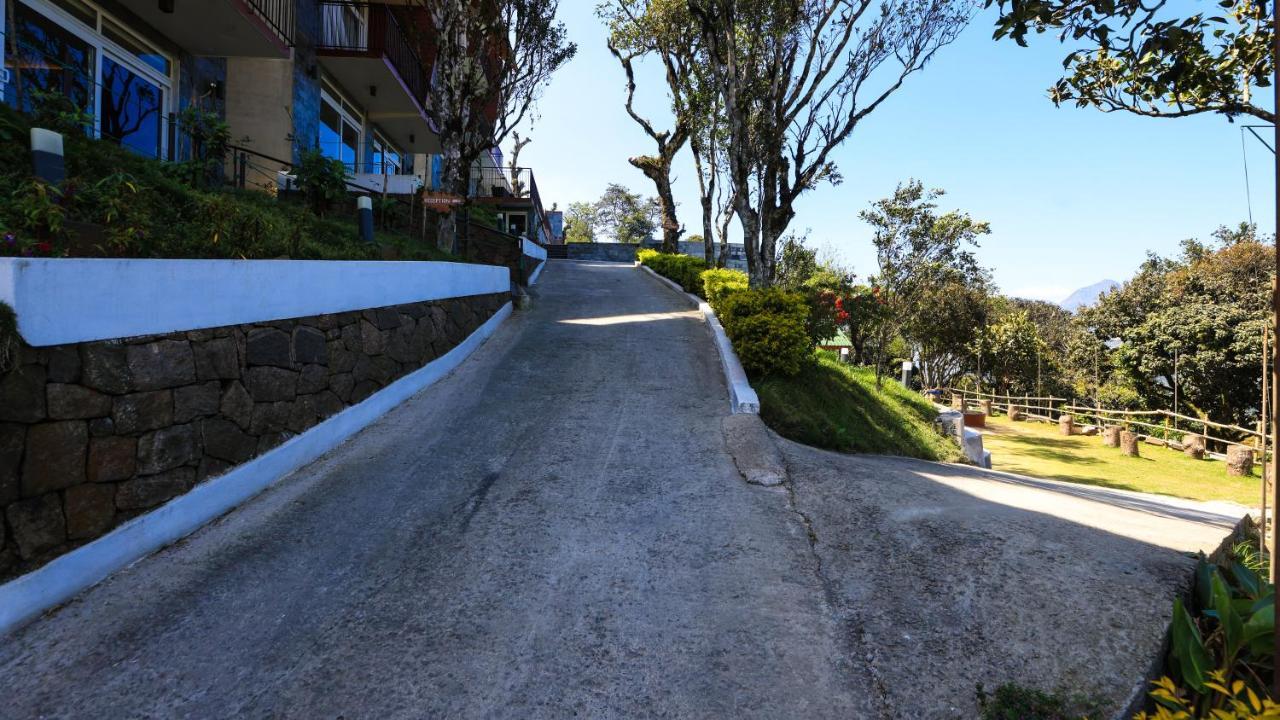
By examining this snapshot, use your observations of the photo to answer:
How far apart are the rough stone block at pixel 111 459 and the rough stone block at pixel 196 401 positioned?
38 centimetres

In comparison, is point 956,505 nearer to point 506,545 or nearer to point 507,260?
point 506,545

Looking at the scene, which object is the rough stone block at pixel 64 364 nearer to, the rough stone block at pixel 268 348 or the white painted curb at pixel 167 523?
the white painted curb at pixel 167 523

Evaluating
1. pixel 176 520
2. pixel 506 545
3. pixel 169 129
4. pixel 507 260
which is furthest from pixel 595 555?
pixel 507 260

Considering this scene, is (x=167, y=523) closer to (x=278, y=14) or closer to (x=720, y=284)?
(x=720, y=284)

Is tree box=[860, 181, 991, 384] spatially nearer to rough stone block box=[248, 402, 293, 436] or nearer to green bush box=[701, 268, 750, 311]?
green bush box=[701, 268, 750, 311]

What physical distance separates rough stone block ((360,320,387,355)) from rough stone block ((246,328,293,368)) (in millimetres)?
1239

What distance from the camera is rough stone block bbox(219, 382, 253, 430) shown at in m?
4.81

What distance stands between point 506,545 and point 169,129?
11.3 meters

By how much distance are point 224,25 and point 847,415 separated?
40.4 ft

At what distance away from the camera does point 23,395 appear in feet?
11.0

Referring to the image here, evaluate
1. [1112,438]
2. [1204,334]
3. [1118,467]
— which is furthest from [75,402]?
[1204,334]

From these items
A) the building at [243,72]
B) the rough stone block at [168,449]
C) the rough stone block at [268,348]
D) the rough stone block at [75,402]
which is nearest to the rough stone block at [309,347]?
the rough stone block at [268,348]

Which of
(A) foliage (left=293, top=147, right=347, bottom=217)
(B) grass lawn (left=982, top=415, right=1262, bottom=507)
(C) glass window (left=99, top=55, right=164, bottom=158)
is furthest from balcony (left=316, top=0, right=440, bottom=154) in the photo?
(B) grass lawn (left=982, top=415, right=1262, bottom=507)

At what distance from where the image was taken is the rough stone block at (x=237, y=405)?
15.8 feet
